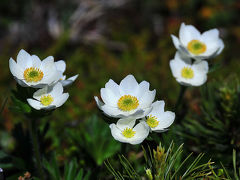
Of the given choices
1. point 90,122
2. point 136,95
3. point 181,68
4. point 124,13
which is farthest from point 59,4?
point 136,95

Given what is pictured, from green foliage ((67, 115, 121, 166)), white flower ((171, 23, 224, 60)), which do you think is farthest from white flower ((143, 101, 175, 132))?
green foliage ((67, 115, 121, 166))

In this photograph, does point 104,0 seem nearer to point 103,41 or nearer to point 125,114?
point 103,41

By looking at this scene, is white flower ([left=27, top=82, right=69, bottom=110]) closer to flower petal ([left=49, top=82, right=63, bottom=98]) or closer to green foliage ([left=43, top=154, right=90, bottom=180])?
flower petal ([left=49, top=82, right=63, bottom=98])

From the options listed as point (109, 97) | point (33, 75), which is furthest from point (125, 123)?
point (33, 75)

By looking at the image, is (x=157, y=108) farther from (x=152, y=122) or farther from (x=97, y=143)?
(x=97, y=143)

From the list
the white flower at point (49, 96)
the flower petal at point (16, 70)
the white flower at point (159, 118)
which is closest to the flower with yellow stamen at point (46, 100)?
the white flower at point (49, 96)

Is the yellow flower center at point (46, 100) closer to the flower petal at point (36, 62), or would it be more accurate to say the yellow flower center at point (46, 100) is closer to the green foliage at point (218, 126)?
the flower petal at point (36, 62)
